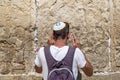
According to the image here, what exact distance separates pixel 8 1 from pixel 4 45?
598 millimetres

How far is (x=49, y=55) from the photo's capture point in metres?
4.69

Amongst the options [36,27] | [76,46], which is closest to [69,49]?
[76,46]

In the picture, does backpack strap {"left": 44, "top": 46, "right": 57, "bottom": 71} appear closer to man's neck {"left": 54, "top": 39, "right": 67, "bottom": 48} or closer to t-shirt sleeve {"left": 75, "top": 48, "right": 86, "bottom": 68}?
man's neck {"left": 54, "top": 39, "right": 67, "bottom": 48}

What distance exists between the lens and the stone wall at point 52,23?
243 inches

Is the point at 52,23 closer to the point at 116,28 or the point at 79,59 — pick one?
the point at 116,28

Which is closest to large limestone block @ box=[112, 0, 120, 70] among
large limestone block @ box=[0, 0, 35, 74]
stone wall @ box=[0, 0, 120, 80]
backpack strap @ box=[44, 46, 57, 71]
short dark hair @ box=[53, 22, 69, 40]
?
stone wall @ box=[0, 0, 120, 80]

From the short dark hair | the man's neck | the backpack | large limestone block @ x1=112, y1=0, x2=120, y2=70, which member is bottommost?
large limestone block @ x1=112, y1=0, x2=120, y2=70

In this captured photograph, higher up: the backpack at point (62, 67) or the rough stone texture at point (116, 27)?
the backpack at point (62, 67)

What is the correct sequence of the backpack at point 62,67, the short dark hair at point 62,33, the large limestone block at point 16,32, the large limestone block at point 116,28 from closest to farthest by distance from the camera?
the backpack at point 62,67, the short dark hair at point 62,33, the large limestone block at point 16,32, the large limestone block at point 116,28

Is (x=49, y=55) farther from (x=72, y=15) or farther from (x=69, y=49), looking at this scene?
(x=72, y=15)

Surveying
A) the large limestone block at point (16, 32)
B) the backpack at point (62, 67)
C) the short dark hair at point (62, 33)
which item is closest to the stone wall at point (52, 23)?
the large limestone block at point (16, 32)

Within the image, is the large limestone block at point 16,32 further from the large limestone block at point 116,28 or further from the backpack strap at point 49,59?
the backpack strap at point 49,59

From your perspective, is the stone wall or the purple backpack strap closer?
the purple backpack strap

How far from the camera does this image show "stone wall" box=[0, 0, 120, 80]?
Result: 6.17 meters
